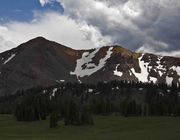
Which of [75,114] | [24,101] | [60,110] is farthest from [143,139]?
[24,101]

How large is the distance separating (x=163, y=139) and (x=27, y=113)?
11284 centimetres

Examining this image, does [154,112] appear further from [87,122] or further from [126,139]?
[126,139]

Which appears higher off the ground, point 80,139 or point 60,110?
point 60,110

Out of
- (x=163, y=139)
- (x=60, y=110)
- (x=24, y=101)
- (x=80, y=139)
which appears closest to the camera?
(x=163, y=139)

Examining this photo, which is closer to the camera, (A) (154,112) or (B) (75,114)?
(B) (75,114)

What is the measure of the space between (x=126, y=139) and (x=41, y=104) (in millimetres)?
112697

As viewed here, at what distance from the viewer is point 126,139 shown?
3253 inches

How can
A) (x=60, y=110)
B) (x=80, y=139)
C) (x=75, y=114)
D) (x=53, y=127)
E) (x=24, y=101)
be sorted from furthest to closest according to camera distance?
(x=24, y=101), (x=60, y=110), (x=75, y=114), (x=53, y=127), (x=80, y=139)

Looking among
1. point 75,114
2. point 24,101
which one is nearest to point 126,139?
point 75,114

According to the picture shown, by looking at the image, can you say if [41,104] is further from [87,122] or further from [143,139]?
[143,139]

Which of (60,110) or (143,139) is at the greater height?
(60,110)

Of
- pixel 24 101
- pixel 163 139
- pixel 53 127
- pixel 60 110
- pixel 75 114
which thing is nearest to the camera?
pixel 163 139

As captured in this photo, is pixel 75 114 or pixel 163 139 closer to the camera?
pixel 163 139

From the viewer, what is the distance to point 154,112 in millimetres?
191250
